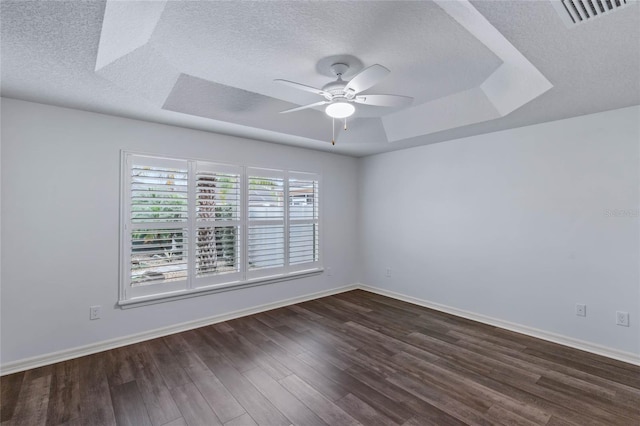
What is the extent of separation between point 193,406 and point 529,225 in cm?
381

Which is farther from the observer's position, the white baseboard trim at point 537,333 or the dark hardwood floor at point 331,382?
the white baseboard trim at point 537,333

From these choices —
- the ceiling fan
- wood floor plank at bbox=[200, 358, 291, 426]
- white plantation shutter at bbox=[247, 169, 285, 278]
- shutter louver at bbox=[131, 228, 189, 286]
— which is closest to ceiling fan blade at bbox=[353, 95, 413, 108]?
the ceiling fan

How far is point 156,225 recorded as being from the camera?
3342 millimetres

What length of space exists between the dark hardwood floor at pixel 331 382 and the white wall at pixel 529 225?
469 mm

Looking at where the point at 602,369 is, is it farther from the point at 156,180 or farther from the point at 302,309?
the point at 156,180

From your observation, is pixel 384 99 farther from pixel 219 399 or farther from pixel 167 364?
pixel 167 364

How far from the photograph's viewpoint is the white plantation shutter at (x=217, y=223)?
3680 millimetres

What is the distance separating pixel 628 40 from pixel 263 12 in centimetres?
219

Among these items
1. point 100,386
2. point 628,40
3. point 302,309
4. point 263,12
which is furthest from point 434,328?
point 263,12

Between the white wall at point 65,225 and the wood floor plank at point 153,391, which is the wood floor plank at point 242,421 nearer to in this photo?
the wood floor plank at point 153,391

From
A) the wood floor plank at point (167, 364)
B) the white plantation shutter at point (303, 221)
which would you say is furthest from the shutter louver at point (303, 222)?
the wood floor plank at point (167, 364)

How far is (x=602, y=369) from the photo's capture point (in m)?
2.66

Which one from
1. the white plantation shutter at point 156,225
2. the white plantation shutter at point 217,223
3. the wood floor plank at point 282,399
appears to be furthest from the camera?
the white plantation shutter at point 217,223

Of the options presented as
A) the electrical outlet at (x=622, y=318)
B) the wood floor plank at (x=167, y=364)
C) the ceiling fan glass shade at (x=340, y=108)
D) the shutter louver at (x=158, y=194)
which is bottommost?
the wood floor plank at (x=167, y=364)
